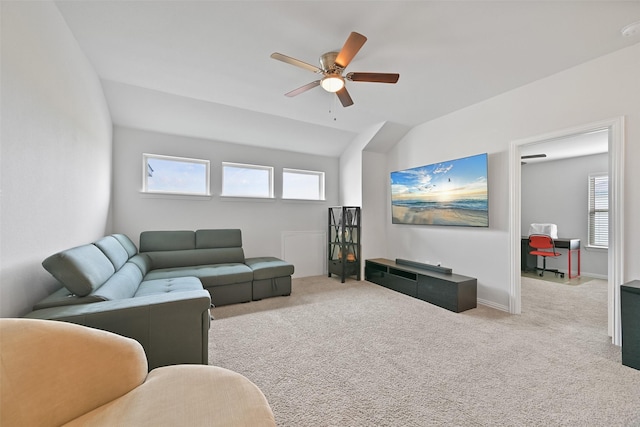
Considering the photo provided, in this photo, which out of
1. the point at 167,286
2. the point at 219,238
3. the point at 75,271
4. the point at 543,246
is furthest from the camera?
the point at 543,246

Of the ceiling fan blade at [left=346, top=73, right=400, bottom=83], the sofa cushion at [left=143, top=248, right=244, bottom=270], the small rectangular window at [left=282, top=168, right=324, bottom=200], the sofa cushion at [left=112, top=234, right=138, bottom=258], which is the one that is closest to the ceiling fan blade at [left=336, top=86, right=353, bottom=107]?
the ceiling fan blade at [left=346, top=73, right=400, bottom=83]

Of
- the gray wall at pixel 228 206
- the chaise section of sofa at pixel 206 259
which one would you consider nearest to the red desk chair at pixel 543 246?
the gray wall at pixel 228 206

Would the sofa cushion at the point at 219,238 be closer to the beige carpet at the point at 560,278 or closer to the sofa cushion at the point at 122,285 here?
the sofa cushion at the point at 122,285

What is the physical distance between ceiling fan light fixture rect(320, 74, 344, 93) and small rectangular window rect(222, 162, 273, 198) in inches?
98.5

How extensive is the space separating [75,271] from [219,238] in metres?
2.32

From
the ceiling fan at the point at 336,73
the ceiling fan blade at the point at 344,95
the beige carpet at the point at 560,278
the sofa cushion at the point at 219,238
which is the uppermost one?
the ceiling fan at the point at 336,73

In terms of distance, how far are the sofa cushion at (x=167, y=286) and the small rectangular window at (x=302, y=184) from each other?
237 centimetres

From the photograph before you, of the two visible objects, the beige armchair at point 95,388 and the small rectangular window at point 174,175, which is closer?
the beige armchair at point 95,388

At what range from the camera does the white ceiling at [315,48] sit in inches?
75.7

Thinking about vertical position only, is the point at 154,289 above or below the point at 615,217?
below

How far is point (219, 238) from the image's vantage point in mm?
4059

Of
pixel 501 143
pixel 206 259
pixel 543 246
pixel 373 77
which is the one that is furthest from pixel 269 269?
pixel 543 246

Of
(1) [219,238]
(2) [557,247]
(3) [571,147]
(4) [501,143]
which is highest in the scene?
(3) [571,147]

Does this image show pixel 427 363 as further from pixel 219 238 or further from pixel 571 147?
pixel 571 147
